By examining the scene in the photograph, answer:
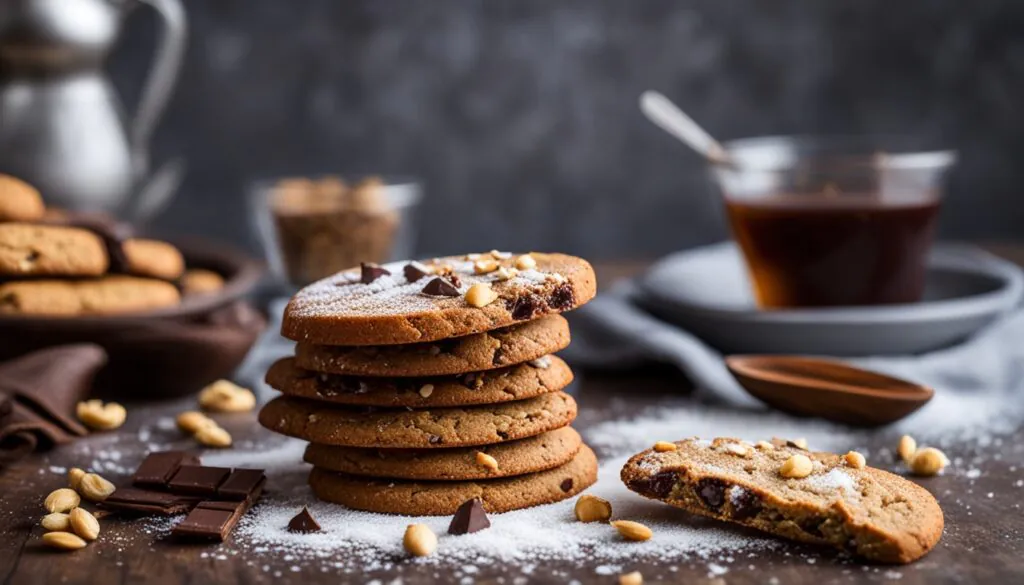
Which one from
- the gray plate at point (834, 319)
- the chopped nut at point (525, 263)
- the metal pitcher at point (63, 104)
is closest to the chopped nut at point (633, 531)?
the chopped nut at point (525, 263)

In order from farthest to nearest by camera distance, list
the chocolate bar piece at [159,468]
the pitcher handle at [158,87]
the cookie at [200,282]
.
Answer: the pitcher handle at [158,87] < the cookie at [200,282] < the chocolate bar piece at [159,468]

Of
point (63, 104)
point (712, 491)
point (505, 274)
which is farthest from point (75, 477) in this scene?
point (63, 104)

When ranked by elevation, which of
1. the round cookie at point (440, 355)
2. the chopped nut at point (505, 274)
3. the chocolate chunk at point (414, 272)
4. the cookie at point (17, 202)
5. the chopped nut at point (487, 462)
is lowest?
the chopped nut at point (487, 462)

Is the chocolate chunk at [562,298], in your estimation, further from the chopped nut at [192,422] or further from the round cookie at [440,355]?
the chopped nut at [192,422]

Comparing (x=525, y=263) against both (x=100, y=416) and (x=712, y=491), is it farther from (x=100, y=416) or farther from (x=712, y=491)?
(x=100, y=416)

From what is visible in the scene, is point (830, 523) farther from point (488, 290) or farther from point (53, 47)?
point (53, 47)

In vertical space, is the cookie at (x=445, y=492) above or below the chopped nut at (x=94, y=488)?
above

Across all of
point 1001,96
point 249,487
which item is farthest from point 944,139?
point 249,487

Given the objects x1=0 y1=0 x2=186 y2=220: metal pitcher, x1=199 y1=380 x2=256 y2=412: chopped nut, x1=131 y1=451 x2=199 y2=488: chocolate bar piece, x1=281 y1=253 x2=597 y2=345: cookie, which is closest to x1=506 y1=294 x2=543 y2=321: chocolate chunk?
x1=281 y1=253 x2=597 y2=345: cookie
